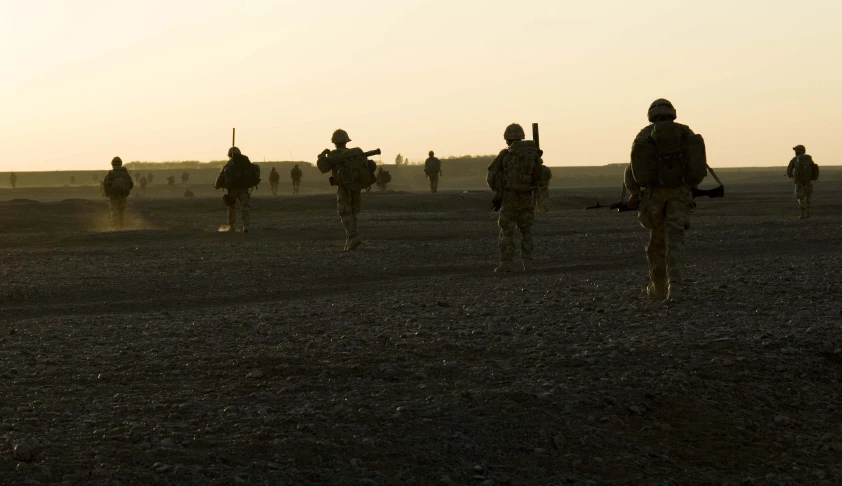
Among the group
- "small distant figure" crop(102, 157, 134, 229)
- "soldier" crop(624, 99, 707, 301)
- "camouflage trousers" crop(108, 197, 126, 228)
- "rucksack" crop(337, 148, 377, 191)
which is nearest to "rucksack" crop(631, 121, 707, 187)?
"soldier" crop(624, 99, 707, 301)

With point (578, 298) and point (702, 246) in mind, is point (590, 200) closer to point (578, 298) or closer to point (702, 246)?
point (702, 246)

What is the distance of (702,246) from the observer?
1981 centimetres

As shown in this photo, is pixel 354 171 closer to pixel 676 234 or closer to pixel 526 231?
pixel 526 231

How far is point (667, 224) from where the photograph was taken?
11.5 meters

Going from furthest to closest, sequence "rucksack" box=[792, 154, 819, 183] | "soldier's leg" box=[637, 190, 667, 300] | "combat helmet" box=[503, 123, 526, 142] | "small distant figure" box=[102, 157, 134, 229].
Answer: "rucksack" box=[792, 154, 819, 183] → "small distant figure" box=[102, 157, 134, 229] → "combat helmet" box=[503, 123, 526, 142] → "soldier's leg" box=[637, 190, 667, 300]

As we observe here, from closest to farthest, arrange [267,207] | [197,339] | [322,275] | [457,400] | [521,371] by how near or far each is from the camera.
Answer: [457,400], [521,371], [197,339], [322,275], [267,207]

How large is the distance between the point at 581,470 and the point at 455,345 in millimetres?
2847

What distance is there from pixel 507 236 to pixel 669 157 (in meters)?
4.40

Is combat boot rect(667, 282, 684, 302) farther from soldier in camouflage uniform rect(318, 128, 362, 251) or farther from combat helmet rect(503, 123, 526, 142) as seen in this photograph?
soldier in camouflage uniform rect(318, 128, 362, 251)

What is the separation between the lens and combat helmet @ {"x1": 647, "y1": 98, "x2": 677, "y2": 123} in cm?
1137

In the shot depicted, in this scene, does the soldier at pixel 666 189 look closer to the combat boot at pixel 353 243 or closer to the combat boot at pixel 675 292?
the combat boot at pixel 675 292

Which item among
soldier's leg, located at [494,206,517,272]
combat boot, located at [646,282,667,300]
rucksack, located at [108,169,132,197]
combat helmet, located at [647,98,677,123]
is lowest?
combat boot, located at [646,282,667,300]

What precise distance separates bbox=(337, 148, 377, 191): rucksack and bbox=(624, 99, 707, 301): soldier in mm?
8445

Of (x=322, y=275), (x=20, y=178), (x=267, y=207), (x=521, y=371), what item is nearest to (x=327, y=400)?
(x=521, y=371)
